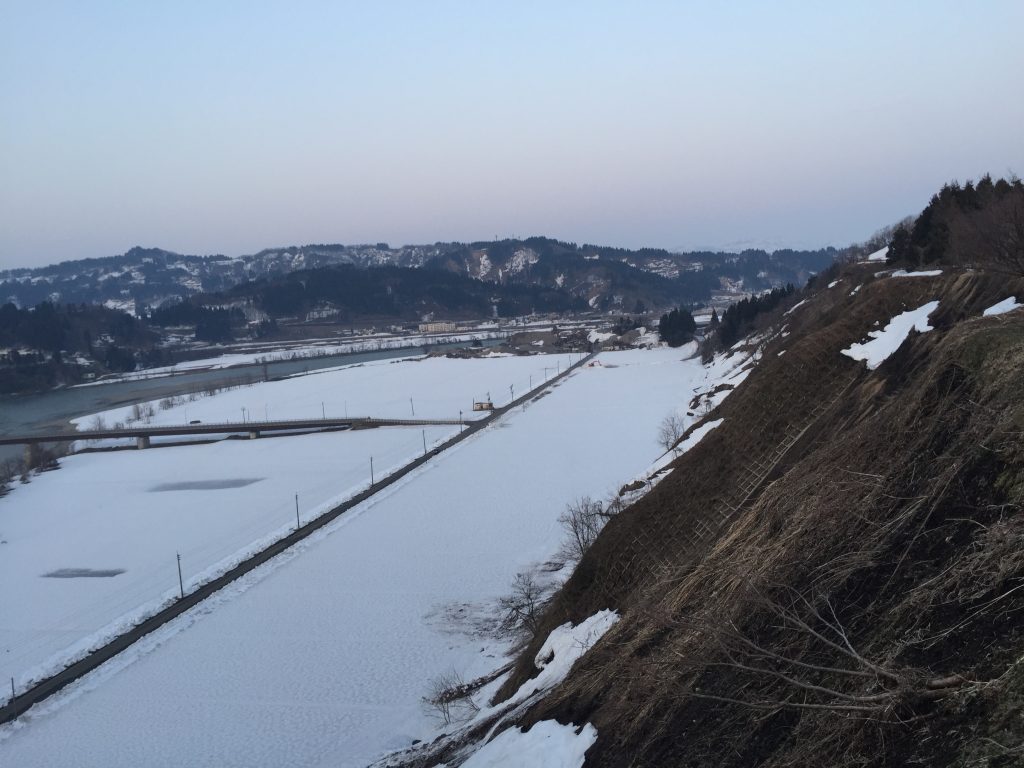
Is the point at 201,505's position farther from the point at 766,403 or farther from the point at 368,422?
the point at 766,403

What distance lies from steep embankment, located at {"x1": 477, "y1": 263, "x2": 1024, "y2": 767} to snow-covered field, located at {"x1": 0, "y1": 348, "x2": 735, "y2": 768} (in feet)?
23.4

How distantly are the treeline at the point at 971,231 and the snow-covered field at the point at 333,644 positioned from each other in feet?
39.3

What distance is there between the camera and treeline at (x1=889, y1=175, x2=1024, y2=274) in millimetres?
12820

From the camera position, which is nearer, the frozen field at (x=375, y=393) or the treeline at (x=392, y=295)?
the frozen field at (x=375, y=393)

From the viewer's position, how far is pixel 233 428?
4547cm

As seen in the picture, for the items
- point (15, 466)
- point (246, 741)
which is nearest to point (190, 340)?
point (15, 466)

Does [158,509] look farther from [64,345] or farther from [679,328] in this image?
[64,345]

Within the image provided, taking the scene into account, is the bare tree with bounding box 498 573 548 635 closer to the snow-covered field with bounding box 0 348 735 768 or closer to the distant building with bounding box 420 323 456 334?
the snow-covered field with bounding box 0 348 735 768

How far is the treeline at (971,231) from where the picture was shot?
1282 centimetres

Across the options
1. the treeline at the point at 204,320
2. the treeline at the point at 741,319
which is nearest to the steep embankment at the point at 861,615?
the treeline at the point at 741,319

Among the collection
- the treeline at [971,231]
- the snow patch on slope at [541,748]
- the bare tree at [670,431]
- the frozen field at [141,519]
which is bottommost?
the frozen field at [141,519]

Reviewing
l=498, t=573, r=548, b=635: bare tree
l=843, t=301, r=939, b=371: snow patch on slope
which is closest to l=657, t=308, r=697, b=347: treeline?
l=498, t=573, r=548, b=635: bare tree

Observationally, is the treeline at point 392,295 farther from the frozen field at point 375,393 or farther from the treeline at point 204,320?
the frozen field at point 375,393

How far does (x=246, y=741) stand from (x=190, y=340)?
129 metres
